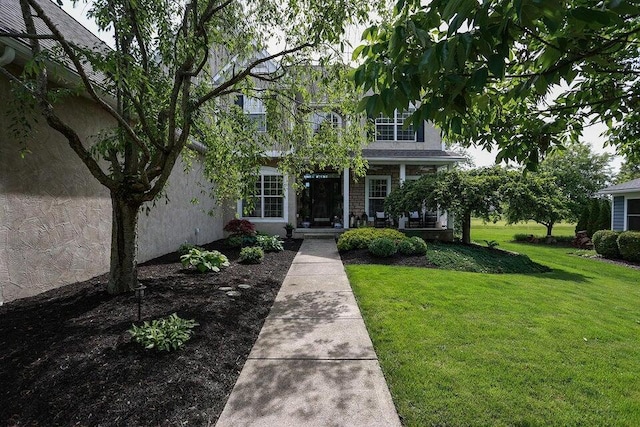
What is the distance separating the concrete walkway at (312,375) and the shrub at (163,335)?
29.8 inches

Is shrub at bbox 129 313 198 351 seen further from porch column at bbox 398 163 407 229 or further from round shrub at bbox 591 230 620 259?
round shrub at bbox 591 230 620 259

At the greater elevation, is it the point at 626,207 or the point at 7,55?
the point at 7,55

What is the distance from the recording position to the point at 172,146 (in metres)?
4.65

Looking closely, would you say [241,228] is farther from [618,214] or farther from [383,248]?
[618,214]

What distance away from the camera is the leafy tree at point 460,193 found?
10.7 meters

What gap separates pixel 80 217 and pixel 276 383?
198 inches

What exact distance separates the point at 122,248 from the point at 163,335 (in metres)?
2.31

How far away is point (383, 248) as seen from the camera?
30.6ft

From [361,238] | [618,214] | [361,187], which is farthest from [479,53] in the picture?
[618,214]

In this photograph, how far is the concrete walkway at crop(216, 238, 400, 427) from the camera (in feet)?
8.27

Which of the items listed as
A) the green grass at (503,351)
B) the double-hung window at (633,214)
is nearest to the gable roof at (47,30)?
the green grass at (503,351)

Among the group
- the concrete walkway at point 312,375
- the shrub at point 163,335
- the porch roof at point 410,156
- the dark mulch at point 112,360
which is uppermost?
the porch roof at point 410,156

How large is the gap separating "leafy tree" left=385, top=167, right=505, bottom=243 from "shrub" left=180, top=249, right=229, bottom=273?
719 cm

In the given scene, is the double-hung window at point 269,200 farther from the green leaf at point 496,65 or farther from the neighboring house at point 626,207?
the neighboring house at point 626,207
